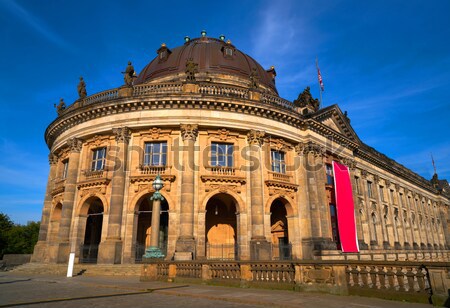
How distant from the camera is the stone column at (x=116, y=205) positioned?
20.3m

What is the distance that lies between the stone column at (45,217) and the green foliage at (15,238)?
31.2 metres

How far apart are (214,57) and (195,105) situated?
1088cm

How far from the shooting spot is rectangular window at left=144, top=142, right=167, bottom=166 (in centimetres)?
2344

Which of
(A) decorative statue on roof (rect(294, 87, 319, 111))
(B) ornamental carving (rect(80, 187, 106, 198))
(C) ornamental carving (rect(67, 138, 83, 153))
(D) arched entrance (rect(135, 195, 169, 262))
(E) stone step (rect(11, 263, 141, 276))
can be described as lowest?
(E) stone step (rect(11, 263, 141, 276))

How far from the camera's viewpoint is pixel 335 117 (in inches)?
1244

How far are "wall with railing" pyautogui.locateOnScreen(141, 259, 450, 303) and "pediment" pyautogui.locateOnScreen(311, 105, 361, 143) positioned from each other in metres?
18.5

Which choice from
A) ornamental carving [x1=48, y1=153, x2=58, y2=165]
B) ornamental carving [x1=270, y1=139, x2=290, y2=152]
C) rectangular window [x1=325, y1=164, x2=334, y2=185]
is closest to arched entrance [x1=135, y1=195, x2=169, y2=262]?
ornamental carving [x1=270, y1=139, x2=290, y2=152]

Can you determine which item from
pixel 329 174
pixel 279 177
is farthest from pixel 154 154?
pixel 329 174

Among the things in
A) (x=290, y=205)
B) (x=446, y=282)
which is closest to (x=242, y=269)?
(x=446, y=282)

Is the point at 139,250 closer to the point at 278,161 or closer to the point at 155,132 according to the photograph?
the point at 155,132

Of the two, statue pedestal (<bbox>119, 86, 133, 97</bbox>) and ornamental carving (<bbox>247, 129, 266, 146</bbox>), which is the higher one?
statue pedestal (<bbox>119, 86, 133, 97</bbox>)

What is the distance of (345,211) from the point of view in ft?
91.4

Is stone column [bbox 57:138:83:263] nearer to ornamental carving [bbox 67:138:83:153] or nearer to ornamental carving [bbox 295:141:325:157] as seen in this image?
ornamental carving [bbox 67:138:83:153]

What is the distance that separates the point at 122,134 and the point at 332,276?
58.4 feet
